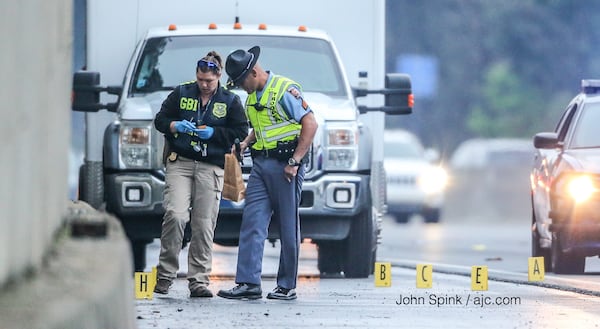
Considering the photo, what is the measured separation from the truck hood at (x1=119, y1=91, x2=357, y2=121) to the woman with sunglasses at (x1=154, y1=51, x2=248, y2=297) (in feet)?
4.95

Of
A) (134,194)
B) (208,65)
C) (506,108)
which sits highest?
(208,65)

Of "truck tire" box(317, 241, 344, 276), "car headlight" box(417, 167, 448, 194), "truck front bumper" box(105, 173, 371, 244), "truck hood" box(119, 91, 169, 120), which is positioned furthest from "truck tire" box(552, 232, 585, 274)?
"car headlight" box(417, 167, 448, 194)

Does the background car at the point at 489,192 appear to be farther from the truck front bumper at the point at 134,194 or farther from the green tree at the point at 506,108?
the green tree at the point at 506,108

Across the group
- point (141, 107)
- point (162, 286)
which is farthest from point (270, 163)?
point (141, 107)

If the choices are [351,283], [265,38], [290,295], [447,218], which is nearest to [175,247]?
[290,295]

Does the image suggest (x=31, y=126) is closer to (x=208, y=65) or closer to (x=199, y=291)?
(x=208, y=65)

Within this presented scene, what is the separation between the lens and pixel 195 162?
513 inches

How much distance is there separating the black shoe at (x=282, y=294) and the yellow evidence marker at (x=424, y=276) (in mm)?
1440

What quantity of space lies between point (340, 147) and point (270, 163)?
207 centimetres

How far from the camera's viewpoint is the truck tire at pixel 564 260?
16.1 metres

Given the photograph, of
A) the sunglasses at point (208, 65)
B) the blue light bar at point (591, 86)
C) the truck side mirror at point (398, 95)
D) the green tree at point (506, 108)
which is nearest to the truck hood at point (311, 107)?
the truck side mirror at point (398, 95)

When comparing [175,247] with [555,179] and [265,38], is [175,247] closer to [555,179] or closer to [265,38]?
[265,38]

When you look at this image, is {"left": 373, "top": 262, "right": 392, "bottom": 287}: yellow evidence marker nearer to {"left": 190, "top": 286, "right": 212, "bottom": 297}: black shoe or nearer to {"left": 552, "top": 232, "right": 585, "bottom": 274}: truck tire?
{"left": 190, "top": 286, "right": 212, "bottom": 297}: black shoe

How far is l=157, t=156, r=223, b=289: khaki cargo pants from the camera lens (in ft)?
42.6
